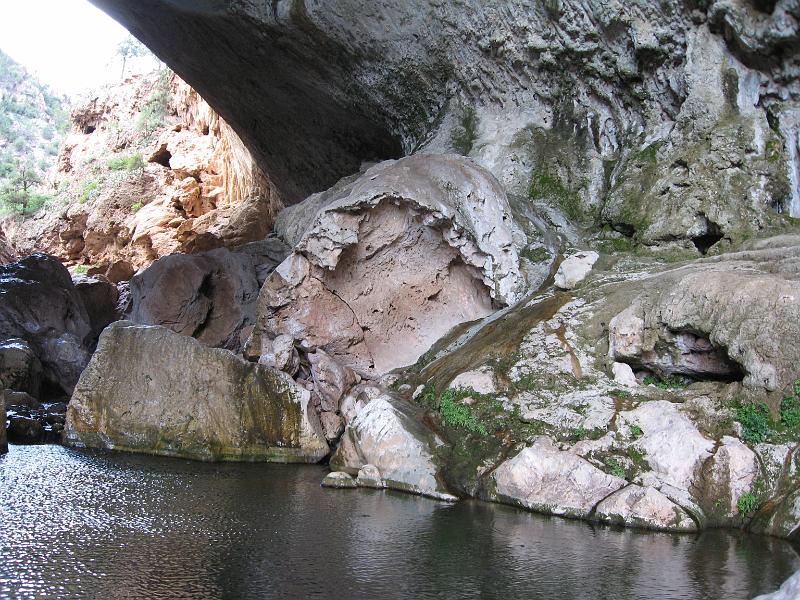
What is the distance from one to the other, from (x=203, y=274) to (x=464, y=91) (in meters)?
8.44

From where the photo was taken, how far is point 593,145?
1623 centimetres

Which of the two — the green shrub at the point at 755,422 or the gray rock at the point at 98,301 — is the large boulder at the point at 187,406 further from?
the gray rock at the point at 98,301

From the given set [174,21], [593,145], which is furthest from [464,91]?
[174,21]

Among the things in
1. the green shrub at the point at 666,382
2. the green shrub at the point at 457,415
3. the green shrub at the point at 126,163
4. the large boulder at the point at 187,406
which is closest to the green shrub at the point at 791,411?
the green shrub at the point at 666,382

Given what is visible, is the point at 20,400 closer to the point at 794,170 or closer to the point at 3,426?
the point at 3,426

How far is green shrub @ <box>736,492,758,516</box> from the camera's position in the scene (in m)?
8.40

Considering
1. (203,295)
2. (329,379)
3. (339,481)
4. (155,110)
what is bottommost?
(339,481)

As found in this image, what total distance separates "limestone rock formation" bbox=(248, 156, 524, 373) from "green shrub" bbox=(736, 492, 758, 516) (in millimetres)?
6313

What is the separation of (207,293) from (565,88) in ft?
34.7

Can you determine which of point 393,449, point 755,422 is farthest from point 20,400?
point 755,422

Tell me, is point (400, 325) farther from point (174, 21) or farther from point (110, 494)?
point (174, 21)

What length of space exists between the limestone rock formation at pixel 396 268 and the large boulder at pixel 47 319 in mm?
6290

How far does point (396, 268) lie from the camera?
585 inches

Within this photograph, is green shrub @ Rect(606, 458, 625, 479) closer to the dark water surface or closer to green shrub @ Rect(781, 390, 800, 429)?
the dark water surface
